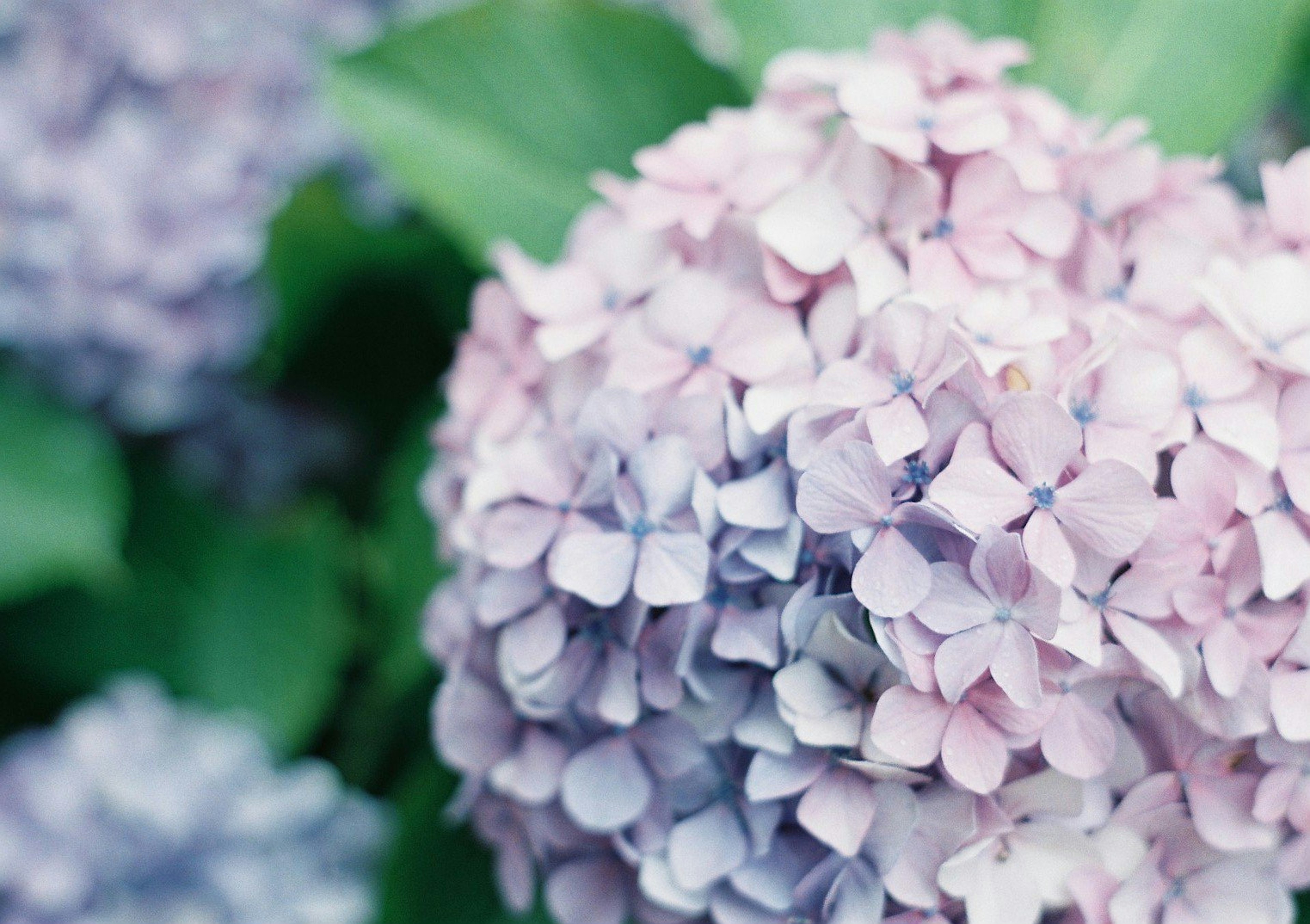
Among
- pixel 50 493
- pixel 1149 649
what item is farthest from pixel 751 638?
pixel 50 493

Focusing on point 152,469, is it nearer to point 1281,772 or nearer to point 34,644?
point 34,644

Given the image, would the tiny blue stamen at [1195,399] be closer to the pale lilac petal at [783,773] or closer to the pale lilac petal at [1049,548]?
the pale lilac petal at [1049,548]

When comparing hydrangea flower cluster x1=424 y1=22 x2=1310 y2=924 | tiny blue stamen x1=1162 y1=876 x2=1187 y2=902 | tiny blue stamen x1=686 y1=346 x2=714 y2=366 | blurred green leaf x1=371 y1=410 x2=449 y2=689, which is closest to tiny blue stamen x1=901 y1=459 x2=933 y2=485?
hydrangea flower cluster x1=424 y1=22 x2=1310 y2=924

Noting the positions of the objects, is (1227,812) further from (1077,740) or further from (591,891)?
(591,891)

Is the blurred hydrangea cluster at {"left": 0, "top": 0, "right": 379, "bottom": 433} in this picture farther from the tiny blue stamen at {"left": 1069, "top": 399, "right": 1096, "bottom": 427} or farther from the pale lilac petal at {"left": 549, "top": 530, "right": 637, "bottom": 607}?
the tiny blue stamen at {"left": 1069, "top": 399, "right": 1096, "bottom": 427}

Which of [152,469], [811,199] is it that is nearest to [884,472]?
[811,199]

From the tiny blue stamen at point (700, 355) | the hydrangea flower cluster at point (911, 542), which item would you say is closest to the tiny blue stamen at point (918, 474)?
the hydrangea flower cluster at point (911, 542)
